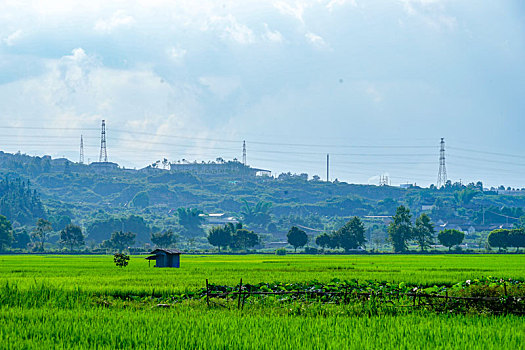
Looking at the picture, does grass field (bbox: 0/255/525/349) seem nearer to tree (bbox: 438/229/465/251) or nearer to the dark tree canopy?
the dark tree canopy

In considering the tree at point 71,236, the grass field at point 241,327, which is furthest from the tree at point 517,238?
the grass field at point 241,327

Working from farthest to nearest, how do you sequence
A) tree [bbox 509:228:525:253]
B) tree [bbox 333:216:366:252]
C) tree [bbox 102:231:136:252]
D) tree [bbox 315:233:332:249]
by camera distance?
tree [bbox 315:233:332:249] → tree [bbox 333:216:366:252] → tree [bbox 102:231:136:252] → tree [bbox 509:228:525:253]

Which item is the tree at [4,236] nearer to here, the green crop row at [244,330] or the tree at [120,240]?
the tree at [120,240]

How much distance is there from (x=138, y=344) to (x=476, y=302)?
39.0ft

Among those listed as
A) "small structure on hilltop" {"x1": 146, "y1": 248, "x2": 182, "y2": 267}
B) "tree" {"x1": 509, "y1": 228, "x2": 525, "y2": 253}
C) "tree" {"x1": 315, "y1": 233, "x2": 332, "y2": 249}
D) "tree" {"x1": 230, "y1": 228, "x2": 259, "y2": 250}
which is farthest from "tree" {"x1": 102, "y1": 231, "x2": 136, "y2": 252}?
"small structure on hilltop" {"x1": 146, "y1": 248, "x2": 182, "y2": 267}

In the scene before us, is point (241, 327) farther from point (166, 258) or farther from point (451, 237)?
point (451, 237)

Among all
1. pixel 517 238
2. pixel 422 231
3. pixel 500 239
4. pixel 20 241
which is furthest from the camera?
pixel 20 241

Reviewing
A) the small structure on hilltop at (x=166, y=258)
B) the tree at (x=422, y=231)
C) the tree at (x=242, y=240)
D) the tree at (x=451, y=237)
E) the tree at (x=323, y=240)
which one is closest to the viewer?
the small structure on hilltop at (x=166, y=258)

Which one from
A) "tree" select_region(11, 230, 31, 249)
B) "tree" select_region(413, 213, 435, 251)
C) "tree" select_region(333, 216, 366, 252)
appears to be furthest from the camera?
"tree" select_region(11, 230, 31, 249)

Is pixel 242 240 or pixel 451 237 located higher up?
pixel 451 237

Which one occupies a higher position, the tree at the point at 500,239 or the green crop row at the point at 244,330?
the tree at the point at 500,239

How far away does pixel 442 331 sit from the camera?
63.6ft

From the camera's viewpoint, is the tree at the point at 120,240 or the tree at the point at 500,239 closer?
the tree at the point at 500,239

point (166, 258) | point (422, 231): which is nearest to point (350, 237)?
point (422, 231)
